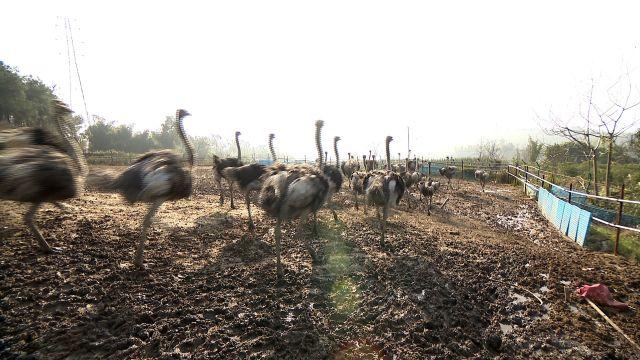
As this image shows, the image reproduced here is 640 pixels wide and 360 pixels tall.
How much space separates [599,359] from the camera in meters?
3.26

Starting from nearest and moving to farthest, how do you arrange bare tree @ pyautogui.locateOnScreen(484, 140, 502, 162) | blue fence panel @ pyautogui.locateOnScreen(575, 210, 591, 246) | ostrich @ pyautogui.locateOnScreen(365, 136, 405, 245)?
ostrich @ pyautogui.locateOnScreen(365, 136, 405, 245) → blue fence panel @ pyautogui.locateOnScreen(575, 210, 591, 246) → bare tree @ pyautogui.locateOnScreen(484, 140, 502, 162)

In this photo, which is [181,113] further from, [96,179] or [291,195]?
[291,195]

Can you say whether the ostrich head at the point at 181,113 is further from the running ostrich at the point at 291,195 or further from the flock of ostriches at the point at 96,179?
the running ostrich at the point at 291,195

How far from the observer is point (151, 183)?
426 cm

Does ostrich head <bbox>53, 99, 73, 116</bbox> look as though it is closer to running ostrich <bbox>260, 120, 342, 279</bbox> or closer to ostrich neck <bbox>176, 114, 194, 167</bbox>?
ostrich neck <bbox>176, 114, 194, 167</bbox>

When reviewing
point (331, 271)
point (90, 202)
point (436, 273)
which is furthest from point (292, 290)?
point (90, 202)

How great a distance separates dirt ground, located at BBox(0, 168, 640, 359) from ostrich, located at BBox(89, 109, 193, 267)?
850mm

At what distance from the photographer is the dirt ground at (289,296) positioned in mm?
3191

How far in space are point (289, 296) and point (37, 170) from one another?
10.8ft

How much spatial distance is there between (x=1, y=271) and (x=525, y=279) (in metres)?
6.80

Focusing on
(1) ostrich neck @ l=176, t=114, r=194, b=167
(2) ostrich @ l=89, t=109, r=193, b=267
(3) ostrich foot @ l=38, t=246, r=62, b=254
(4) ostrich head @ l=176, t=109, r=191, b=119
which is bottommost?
(3) ostrich foot @ l=38, t=246, r=62, b=254

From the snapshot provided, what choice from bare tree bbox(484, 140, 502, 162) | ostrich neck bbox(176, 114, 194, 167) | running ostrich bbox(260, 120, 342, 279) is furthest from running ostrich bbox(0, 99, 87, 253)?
bare tree bbox(484, 140, 502, 162)

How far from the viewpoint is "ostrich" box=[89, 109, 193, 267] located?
4.29m

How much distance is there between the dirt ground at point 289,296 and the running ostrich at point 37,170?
2.94ft
